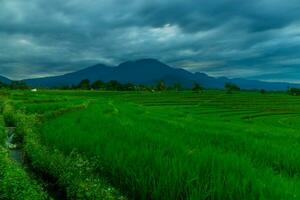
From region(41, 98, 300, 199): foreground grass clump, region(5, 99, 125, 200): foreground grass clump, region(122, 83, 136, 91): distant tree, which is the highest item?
region(41, 98, 300, 199): foreground grass clump

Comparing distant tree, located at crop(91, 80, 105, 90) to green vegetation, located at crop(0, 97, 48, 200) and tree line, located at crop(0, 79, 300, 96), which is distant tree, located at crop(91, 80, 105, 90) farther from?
green vegetation, located at crop(0, 97, 48, 200)

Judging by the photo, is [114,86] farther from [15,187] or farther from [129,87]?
[15,187]

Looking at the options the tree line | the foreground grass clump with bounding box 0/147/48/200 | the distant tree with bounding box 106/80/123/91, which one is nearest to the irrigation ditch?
the foreground grass clump with bounding box 0/147/48/200

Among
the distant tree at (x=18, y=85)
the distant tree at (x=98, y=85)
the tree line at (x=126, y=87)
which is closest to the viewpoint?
the distant tree at (x=18, y=85)

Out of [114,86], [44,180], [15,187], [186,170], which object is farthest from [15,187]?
[114,86]

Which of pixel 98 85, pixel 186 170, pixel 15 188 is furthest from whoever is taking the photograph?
pixel 98 85

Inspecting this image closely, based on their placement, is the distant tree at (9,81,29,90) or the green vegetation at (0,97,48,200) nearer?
the green vegetation at (0,97,48,200)

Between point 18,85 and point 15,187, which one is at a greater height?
point 18,85

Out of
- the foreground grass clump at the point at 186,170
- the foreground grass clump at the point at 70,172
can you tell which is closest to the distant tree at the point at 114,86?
the foreground grass clump at the point at 70,172

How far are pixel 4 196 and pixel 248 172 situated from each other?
11.3 ft

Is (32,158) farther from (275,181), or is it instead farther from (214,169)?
(275,181)

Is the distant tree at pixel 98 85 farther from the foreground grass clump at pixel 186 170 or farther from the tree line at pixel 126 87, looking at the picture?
the foreground grass clump at pixel 186 170

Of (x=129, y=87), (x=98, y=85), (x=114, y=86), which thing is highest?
(x=98, y=85)

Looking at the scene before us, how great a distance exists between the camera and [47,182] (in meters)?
7.36
